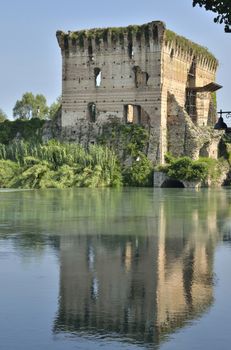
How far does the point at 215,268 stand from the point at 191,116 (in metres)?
35.0

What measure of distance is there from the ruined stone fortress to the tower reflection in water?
24469 mm

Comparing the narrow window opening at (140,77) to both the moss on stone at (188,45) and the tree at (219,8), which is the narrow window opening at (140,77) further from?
the tree at (219,8)

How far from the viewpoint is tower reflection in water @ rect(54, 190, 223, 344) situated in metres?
10.1

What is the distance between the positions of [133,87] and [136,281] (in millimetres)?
32218

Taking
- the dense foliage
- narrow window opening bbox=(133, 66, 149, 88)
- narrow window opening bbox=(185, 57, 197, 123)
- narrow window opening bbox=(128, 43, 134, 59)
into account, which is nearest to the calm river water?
the dense foliage

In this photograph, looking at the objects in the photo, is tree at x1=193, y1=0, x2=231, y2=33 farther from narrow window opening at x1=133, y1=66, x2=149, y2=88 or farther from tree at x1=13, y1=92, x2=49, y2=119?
tree at x1=13, y1=92, x2=49, y2=119

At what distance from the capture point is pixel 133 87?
44.3 metres

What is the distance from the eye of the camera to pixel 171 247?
1670 centimetres

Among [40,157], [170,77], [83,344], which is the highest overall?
→ [170,77]

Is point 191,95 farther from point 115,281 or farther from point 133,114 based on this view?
point 115,281

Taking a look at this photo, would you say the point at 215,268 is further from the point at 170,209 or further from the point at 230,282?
the point at 170,209

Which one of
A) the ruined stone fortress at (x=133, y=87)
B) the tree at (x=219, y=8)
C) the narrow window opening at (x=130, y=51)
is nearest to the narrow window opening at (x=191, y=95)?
the ruined stone fortress at (x=133, y=87)

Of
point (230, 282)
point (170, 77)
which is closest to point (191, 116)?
point (170, 77)

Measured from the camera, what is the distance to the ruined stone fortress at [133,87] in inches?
1731
